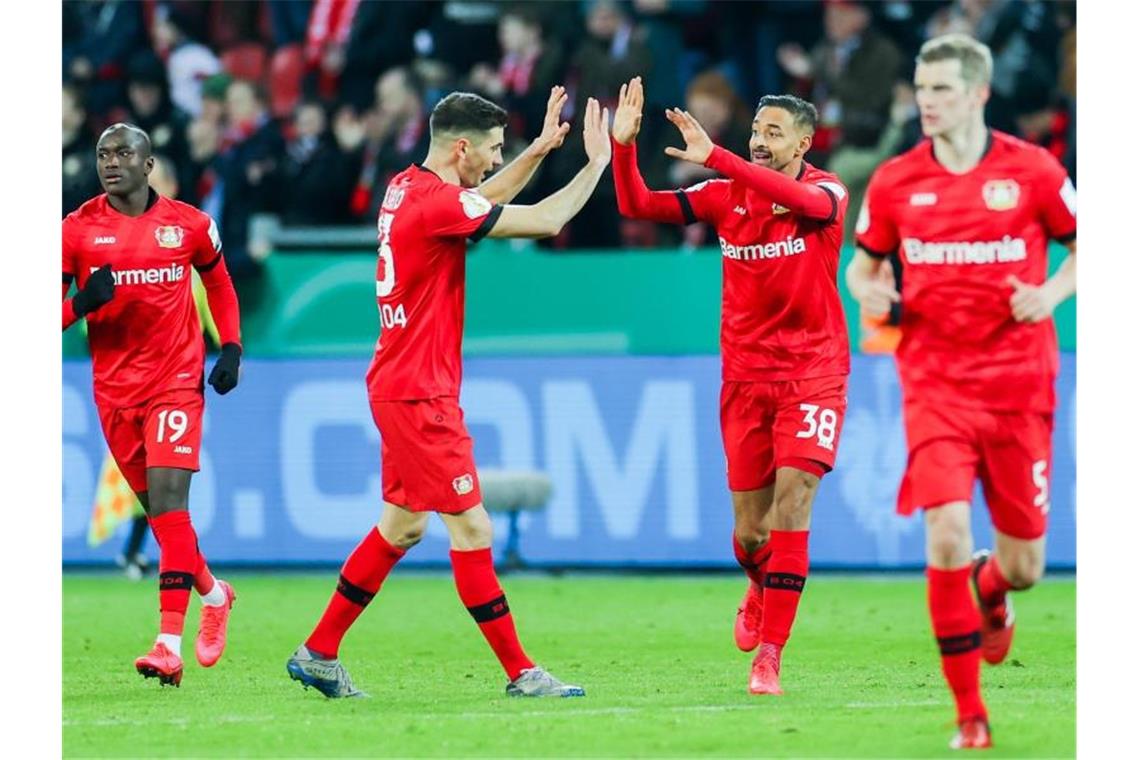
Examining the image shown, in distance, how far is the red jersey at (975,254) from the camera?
7.74 metres

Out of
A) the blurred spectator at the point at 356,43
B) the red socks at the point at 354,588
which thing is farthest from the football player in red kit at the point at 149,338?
the blurred spectator at the point at 356,43

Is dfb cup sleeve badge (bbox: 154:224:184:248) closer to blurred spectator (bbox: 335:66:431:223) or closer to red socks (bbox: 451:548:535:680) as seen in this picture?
red socks (bbox: 451:548:535:680)

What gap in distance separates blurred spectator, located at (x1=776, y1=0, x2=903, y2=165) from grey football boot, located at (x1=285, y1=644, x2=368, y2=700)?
319 inches

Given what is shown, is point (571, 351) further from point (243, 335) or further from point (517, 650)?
point (517, 650)

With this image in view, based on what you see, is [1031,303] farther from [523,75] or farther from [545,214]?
[523,75]

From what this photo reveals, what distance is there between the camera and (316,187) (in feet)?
57.3

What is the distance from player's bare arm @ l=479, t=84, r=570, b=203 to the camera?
927 cm

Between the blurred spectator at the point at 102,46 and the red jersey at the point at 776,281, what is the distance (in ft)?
34.5

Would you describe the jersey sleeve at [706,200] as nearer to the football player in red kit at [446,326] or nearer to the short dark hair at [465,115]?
the football player in red kit at [446,326]

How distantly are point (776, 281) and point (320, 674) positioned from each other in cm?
257

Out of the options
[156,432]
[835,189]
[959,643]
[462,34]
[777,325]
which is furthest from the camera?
[462,34]

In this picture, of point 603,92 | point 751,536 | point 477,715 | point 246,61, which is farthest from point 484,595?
point 246,61

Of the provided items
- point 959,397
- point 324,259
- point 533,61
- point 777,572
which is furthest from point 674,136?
point 959,397

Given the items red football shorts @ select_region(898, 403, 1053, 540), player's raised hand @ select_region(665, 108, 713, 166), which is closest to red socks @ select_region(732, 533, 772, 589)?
player's raised hand @ select_region(665, 108, 713, 166)
